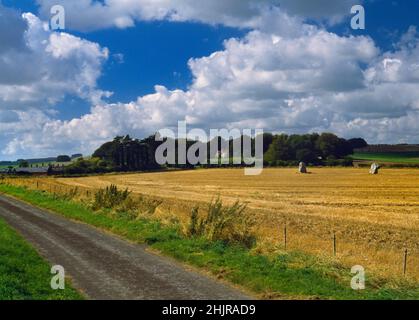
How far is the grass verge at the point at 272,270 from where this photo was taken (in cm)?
1345

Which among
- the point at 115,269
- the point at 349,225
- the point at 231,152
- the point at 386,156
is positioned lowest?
the point at 349,225

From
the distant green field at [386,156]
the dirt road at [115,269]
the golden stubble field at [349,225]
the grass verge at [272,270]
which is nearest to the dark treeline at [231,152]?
the distant green field at [386,156]

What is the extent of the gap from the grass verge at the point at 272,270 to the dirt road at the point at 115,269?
0.76 metres

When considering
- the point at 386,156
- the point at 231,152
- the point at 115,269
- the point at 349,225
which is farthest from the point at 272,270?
the point at 386,156

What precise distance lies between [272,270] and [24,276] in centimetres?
760

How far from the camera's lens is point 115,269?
16.2m

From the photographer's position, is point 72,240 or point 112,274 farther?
point 72,240

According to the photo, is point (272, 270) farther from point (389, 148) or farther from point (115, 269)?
point (389, 148)

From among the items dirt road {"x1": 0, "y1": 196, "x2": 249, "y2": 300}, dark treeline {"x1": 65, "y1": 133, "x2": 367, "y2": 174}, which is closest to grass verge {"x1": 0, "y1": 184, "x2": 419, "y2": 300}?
dirt road {"x1": 0, "y1": 196, "x2": 249, "y2": 300}

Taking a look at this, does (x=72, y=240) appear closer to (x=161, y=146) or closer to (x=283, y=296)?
(x=283, y=296)

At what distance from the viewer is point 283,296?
13.2 m

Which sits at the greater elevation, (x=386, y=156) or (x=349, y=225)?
(x=386, y=156)
